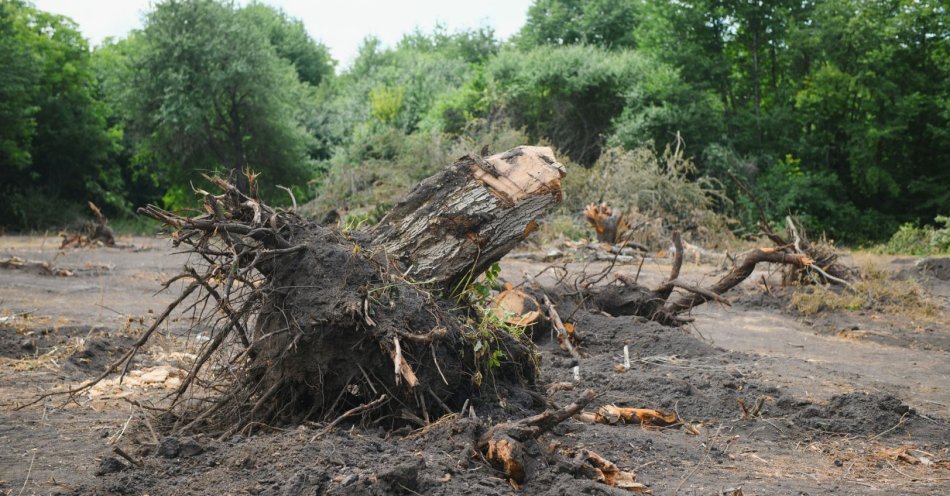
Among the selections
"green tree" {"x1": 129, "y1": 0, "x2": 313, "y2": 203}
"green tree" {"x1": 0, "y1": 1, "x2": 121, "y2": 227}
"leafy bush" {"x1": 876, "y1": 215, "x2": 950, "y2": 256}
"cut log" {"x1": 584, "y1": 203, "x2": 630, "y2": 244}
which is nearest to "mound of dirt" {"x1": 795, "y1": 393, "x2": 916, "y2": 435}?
"cut log" {"x1": 584, "y1": 203, "x2": 630, "y2": 244}

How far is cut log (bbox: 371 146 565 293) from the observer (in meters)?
5.10

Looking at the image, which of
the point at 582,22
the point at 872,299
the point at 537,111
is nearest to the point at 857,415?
the point at 872,299

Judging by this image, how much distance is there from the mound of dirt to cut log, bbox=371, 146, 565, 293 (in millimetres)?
2199

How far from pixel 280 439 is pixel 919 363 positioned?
654cm

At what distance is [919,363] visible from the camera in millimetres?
8234

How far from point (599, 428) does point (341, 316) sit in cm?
172

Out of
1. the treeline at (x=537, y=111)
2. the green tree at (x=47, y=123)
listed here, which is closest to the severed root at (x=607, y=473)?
Result: the treeline at (x=537, y=111)

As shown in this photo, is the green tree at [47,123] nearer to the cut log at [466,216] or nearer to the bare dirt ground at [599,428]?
the bare dirt ground at [599,428]

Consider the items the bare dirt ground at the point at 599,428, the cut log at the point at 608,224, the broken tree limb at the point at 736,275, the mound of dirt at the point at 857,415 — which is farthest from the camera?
the cut log at the point at 608,224

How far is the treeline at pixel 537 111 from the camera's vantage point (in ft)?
79.1

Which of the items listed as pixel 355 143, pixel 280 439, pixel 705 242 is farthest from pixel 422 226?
pixel 355 143

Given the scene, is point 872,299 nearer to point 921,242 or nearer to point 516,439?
point 516,439

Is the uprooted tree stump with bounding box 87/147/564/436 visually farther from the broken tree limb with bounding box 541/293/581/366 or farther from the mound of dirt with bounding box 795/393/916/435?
the broken tree limb with bounding box 541/293/581/366

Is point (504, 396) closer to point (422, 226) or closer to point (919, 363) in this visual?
point (422, 226)
